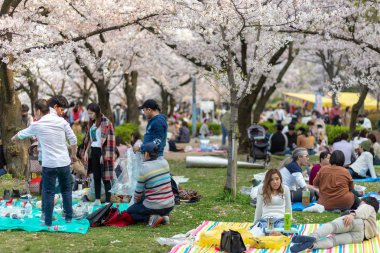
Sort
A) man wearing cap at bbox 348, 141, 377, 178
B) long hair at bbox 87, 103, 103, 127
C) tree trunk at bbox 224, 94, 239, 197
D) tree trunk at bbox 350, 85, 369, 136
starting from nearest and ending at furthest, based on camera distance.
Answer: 1. long hair at bbox 87, 103, 103, 127
2. tree trunk at bbox 224, 94, 239, 197
3. man wearing cap at bbox 348, 141, 377, 178
4. tree trunk at bbox 350, 85, 369, 136

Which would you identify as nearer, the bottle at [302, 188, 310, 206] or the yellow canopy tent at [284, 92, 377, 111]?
the bottle at [302, 188, 310, 206]

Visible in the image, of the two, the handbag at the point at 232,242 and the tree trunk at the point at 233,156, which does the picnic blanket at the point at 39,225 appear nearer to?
the handbag at the point at 232,242

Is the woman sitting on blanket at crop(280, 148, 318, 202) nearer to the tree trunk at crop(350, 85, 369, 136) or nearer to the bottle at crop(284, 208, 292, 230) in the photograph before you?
the bottle at crop(284, 208, 292, 230)

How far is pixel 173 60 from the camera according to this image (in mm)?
33344

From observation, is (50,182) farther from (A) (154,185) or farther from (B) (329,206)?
(B) (329,206)

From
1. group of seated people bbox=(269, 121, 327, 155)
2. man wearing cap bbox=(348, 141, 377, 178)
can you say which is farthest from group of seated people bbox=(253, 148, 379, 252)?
group of seated people bbox=(269, 121, 327, 155)

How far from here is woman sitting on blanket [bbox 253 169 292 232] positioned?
8078mm

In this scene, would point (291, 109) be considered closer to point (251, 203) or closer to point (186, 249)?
point (251, 203)

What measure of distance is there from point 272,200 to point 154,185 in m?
1.54

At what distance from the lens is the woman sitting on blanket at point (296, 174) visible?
10.5 m

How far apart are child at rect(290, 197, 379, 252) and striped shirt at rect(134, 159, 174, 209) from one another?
2118mm

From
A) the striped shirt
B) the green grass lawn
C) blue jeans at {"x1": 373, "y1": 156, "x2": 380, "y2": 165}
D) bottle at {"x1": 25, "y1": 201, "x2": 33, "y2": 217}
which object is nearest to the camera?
the green grass lawn

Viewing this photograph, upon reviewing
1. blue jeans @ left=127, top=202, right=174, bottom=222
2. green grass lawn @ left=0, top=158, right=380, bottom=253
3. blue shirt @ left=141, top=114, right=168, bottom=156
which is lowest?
green grass lawn @ left=0, top=158, right=380, bottom=253

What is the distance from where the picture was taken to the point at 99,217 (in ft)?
28.5
